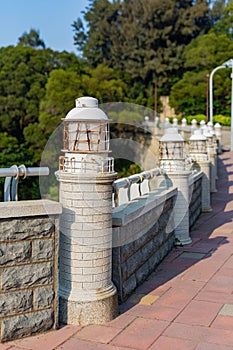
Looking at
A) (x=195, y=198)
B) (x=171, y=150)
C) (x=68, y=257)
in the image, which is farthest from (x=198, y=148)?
(x=68, y=257)

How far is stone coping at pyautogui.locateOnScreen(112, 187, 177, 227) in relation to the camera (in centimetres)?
396

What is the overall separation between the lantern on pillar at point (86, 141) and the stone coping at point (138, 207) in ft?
1.84

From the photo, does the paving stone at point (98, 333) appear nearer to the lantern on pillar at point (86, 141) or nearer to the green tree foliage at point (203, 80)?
the lantern on pillar at point (86, 141)

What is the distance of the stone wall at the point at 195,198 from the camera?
7321 mm

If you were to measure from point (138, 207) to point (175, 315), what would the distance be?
1112 millimetres

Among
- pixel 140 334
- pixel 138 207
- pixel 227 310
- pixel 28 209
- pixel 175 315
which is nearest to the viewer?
pixel 28 209

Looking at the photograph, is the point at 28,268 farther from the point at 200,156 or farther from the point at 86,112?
the point at 200,156

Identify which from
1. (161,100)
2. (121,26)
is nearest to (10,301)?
(161,100)

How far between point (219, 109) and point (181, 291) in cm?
3539

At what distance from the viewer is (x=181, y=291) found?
174 inches

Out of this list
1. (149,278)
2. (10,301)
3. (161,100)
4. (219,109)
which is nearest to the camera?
(10,301)

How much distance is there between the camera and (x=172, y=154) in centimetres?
628

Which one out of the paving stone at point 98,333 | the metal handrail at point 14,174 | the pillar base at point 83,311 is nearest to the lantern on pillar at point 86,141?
the metal handrail at point 14,174

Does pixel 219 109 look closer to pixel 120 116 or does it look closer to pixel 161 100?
pixel 161 100
